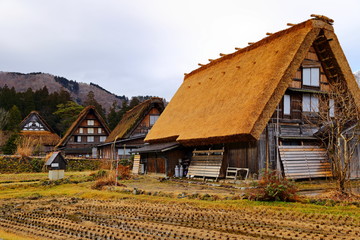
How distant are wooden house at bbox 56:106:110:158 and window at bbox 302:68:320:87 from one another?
104 ft

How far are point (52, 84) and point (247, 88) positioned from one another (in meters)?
126

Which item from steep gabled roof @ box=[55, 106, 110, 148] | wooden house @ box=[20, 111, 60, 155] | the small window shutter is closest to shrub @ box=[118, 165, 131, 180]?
the small window shutter

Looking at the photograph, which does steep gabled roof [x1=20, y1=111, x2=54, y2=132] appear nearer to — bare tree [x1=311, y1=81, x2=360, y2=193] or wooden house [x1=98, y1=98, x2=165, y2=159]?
wooden house [x1=98, y1=98, x2=165, y2=159]

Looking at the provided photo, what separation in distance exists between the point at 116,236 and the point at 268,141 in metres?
12.8

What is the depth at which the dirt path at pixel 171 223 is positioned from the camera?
7.04m

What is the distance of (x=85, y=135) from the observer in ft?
158

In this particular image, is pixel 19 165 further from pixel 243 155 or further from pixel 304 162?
pixel 304 162

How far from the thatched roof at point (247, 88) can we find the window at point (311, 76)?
3.97 ft

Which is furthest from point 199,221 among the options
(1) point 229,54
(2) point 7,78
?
(2) point 7,78

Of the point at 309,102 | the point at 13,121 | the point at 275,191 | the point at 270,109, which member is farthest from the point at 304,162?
the point at 13,121

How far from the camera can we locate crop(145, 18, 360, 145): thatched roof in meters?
17.4

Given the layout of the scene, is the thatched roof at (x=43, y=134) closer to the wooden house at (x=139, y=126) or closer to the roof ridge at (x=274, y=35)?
the wooden house at (x=139, y=126)

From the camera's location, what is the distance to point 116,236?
7.12m

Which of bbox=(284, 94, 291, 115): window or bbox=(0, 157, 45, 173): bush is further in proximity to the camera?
bbox=(0, 157, 45, 173): bush
